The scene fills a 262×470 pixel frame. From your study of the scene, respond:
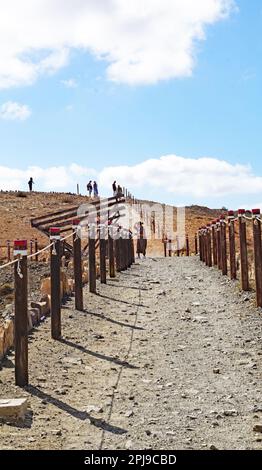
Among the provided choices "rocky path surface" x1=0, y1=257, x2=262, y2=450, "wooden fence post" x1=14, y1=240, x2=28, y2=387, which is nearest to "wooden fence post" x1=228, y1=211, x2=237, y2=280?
"rocky path surface" x1=0, y1=257, x2=262, y2=450

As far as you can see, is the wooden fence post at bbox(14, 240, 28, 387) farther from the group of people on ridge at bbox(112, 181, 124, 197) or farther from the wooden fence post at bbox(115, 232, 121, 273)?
the group of people on ridge at bbox(112, 181, 124, 197)

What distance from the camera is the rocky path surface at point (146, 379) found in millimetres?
5207

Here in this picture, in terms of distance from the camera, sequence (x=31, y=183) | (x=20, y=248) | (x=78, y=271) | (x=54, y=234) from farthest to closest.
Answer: (x=31, y=183) → (x=78, y=271) → (x=54, y=234) → (x=20, y=248)

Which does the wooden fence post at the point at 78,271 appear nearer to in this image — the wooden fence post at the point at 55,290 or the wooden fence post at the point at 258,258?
the wooden fence post at the point at 55,290

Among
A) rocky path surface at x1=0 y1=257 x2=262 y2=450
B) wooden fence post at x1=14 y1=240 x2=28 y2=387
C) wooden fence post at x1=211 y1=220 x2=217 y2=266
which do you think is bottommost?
rocky path surface at x1=0 y1=257 x2=262 y2=450

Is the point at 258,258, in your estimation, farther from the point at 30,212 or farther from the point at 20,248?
the point at 30,212

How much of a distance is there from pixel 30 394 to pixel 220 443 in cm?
240

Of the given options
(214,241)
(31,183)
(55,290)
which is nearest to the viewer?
(55,290)

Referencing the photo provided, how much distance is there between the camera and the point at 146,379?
7062 millimetres

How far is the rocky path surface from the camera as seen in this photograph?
5207 mm

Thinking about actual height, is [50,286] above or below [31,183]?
below

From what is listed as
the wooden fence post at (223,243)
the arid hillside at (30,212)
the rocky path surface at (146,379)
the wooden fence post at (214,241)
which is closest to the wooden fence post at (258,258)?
the rocky path surface at (146,379)

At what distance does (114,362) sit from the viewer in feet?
26.1

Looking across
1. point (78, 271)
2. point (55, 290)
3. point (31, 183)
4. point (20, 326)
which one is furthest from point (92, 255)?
point (31, 183)
